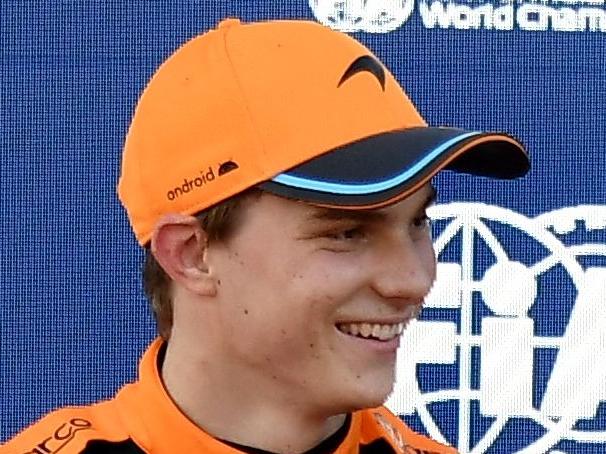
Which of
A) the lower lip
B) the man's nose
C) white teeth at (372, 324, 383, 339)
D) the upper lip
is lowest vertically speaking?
the lower lip

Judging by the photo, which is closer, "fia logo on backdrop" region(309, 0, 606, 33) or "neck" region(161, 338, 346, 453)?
"neck" region(161, 338, 346, 453)

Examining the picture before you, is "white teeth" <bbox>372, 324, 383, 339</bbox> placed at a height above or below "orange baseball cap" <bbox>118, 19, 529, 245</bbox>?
below

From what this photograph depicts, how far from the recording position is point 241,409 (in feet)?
3.10

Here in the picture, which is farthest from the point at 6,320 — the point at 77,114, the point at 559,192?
the point at 559,192

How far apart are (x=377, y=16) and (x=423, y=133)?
0.88 m

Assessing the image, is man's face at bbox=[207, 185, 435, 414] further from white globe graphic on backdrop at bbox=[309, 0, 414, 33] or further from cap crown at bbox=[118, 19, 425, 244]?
white globe graphic on backdrop at bbox=[309, 0, 414, 33]

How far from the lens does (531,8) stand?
174cm

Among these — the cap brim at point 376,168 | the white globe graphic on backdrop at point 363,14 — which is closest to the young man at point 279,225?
the cap brim at point 376,168

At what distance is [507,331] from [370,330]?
90 centimetres

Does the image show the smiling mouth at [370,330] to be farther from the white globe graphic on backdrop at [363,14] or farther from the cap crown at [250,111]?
the white globe graphic on backdrop at [363,14]

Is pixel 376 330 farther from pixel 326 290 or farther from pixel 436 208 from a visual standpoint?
pixel 436 208

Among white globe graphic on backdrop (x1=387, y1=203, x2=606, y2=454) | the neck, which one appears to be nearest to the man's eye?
the neck

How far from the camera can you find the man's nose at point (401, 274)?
0.86 meters

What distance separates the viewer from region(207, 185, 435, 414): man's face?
2.84 feet
